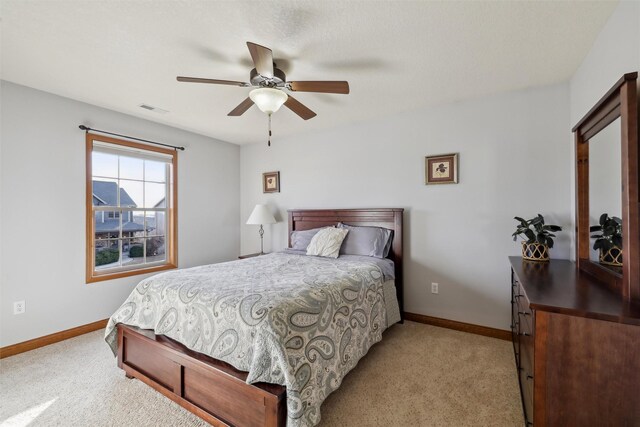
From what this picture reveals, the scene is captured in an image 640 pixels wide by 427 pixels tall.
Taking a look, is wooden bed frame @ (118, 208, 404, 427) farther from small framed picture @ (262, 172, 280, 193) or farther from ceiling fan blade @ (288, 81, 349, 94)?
small framed picture @ (262, 172, 280, 193)

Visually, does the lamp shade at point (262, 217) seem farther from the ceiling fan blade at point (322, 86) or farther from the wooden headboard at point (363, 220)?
the ceiling fan blade at point (322, 86)

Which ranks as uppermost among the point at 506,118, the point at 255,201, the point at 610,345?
the point at 506,118

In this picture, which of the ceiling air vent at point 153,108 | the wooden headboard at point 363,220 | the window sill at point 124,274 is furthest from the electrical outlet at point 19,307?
the wooden headboard at point 363,220

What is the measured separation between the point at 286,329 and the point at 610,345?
1383 mm

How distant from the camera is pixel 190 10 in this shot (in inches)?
65.1

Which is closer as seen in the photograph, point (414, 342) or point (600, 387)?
point (600, 387)

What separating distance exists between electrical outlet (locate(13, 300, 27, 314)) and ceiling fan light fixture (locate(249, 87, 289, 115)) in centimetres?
288

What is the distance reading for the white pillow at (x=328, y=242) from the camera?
3162 mm

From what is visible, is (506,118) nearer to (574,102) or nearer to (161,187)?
(574,102)

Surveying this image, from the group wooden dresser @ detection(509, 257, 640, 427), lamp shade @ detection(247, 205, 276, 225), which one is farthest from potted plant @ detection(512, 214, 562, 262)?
lamp shade @ detection(247, 205, 276, 225)

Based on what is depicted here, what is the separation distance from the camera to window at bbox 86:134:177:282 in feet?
10.4

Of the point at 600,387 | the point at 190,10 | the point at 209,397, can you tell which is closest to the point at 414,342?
the point at 600,387

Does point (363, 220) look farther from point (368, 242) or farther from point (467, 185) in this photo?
point (467, 185)

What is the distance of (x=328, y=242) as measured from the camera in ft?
10.6
